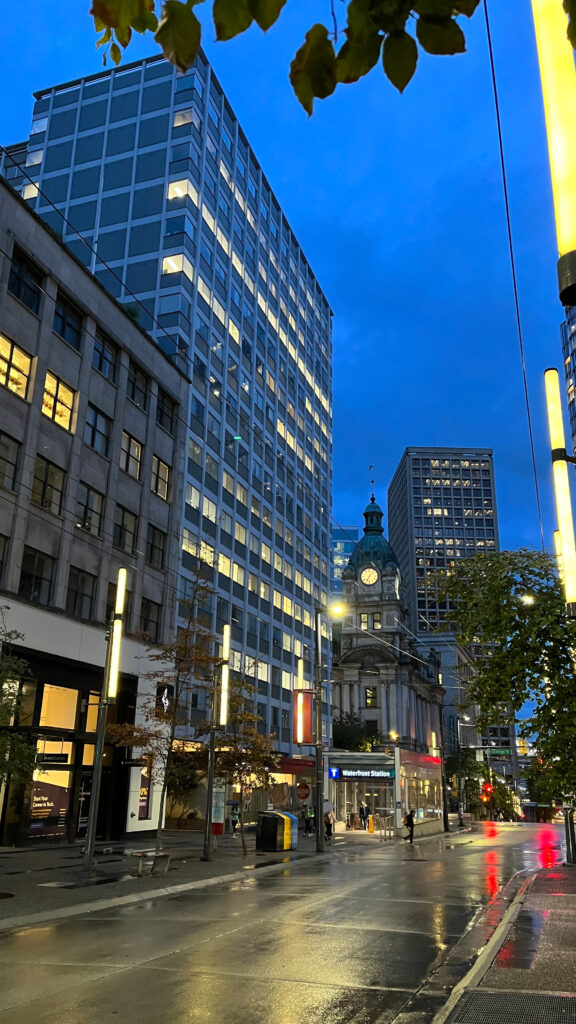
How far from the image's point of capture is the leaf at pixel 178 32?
268 cm

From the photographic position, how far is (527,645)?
42.9 feet

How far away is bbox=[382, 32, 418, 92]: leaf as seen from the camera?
2820mm

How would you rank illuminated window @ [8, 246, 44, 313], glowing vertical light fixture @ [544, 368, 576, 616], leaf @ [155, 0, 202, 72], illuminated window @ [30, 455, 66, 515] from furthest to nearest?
illuminated window @ [30, 455, 66, 515] → illuminated window @ [8, 246, 44, 313] → glowing vertical light fixture @ [544, 368, 576, 616] → leaf @ [155, 0, 202, 72]

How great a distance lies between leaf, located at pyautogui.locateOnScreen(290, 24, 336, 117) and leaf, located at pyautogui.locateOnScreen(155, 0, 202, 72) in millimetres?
377

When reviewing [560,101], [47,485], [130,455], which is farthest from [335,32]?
[130,455]

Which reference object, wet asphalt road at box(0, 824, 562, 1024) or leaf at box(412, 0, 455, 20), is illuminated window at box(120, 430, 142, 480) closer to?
wet asphalt road at box(0, 824, 562, 1024)

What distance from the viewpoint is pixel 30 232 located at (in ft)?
101

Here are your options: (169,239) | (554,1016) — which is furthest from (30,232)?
(554,1016)

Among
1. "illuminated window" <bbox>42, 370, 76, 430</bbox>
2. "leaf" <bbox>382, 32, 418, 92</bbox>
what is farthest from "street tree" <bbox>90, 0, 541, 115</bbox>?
"illuminated window" <bbox>42, 370, 76, 430</bbox>

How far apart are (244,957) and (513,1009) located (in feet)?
16.0

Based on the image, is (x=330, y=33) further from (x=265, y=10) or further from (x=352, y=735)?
(x=352, y=735)

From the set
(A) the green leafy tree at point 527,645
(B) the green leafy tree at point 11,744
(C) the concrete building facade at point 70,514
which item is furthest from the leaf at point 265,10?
Result: (C) the concrete building facade at point 70,514

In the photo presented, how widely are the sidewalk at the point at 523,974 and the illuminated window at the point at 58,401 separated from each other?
24.4 m

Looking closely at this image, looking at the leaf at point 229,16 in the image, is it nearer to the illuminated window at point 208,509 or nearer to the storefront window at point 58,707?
the storefront window at point 58,707
